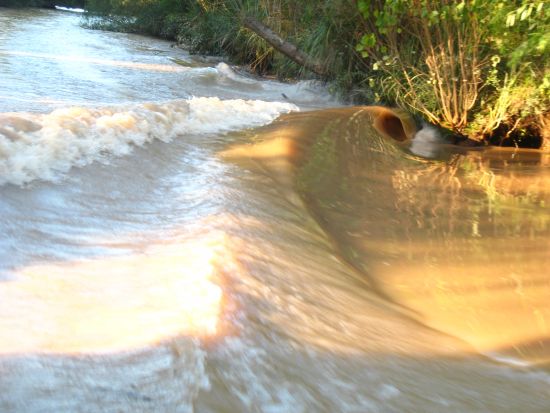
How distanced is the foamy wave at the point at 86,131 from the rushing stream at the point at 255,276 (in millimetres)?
30

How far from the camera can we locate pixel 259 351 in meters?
1.93

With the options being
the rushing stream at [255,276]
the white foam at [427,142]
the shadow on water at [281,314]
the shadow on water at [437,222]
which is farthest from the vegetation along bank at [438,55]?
the shadow on water at [281,314]

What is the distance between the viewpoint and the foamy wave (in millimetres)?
3971

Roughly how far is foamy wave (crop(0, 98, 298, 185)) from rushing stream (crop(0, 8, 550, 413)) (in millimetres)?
30

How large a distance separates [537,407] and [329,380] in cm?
70

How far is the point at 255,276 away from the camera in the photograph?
2.51m

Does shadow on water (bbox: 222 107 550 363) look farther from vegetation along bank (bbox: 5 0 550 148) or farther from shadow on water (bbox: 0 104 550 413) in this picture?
vegetation along bank (bbox: 5 0 550 148)

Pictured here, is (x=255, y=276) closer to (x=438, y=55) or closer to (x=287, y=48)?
(x=438, y=55)

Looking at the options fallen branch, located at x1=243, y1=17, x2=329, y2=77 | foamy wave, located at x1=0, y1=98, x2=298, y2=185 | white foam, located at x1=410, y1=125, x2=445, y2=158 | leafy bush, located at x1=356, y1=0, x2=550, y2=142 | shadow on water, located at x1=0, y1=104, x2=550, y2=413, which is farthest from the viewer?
fallen branch, located at x1=243, y1=17, x2=329, y2=77

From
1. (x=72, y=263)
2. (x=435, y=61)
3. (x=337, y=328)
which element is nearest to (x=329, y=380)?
(x=337, y=328)

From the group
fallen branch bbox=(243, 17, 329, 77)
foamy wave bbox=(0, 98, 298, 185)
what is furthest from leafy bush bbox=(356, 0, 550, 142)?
foamy wave bbox=(0, 98, 298, 185)

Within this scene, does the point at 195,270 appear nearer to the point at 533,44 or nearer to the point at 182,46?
the point at 533,44

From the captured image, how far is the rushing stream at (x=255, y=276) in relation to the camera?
1.76 metres

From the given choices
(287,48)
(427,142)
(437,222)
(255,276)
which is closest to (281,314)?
(255,276)
